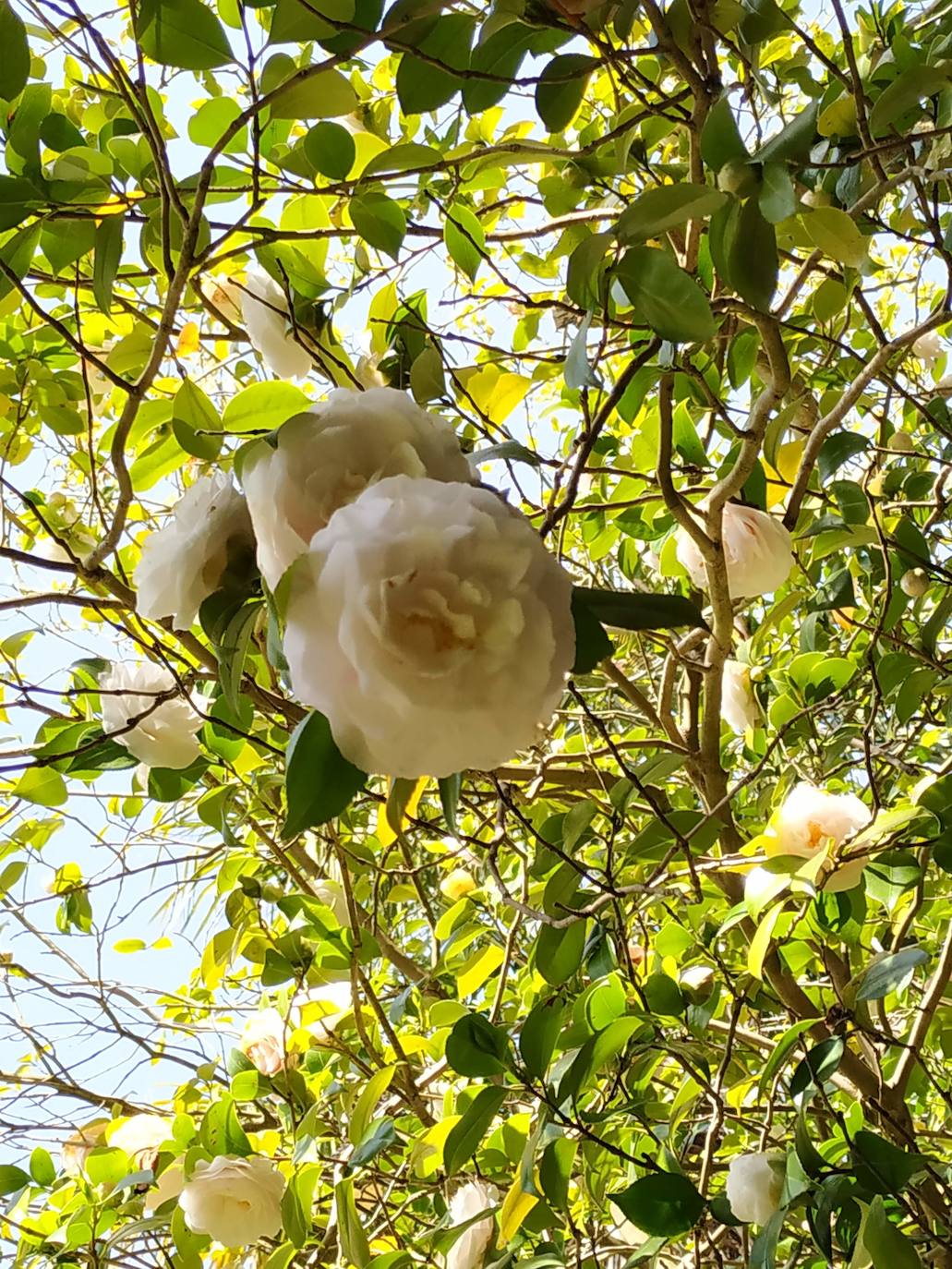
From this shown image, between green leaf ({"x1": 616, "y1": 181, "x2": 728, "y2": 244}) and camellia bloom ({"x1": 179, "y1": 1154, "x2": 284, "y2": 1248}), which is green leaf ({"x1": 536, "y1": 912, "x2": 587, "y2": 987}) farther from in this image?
green leaf ({"x1": 616, "y1": 181, "x2": 728, "y2": 244})

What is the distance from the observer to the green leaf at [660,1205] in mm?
654

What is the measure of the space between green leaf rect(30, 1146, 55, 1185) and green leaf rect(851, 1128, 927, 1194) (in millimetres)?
777

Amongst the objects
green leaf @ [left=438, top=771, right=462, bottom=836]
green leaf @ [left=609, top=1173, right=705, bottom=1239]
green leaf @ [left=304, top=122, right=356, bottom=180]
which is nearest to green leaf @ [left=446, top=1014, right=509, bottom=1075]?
green leaf @ [left=609, top=1173, right=705, bottom=1239]

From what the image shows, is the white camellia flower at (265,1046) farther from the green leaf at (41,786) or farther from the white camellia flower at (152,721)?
the white camellia flower at (152,721)

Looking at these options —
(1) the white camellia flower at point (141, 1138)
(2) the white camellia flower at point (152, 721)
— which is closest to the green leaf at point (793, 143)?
(2) the white camellia flower at point (152, 721)

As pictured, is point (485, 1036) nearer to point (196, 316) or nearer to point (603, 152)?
point (603, 152)

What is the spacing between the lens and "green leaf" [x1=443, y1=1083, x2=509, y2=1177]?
0.67 m

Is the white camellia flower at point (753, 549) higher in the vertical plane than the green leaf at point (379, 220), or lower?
lower

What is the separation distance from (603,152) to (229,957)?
0.89 metres

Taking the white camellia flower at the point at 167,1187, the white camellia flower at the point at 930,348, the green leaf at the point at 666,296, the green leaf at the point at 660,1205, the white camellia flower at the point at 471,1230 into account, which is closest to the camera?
the green leaf at the point at 666,296

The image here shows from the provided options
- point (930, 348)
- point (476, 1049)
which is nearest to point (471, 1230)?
point (476, 1049)

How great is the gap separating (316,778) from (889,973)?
2.00ft

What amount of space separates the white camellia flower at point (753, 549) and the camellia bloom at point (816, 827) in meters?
0.17

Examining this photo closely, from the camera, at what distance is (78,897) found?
1147 millimetres
